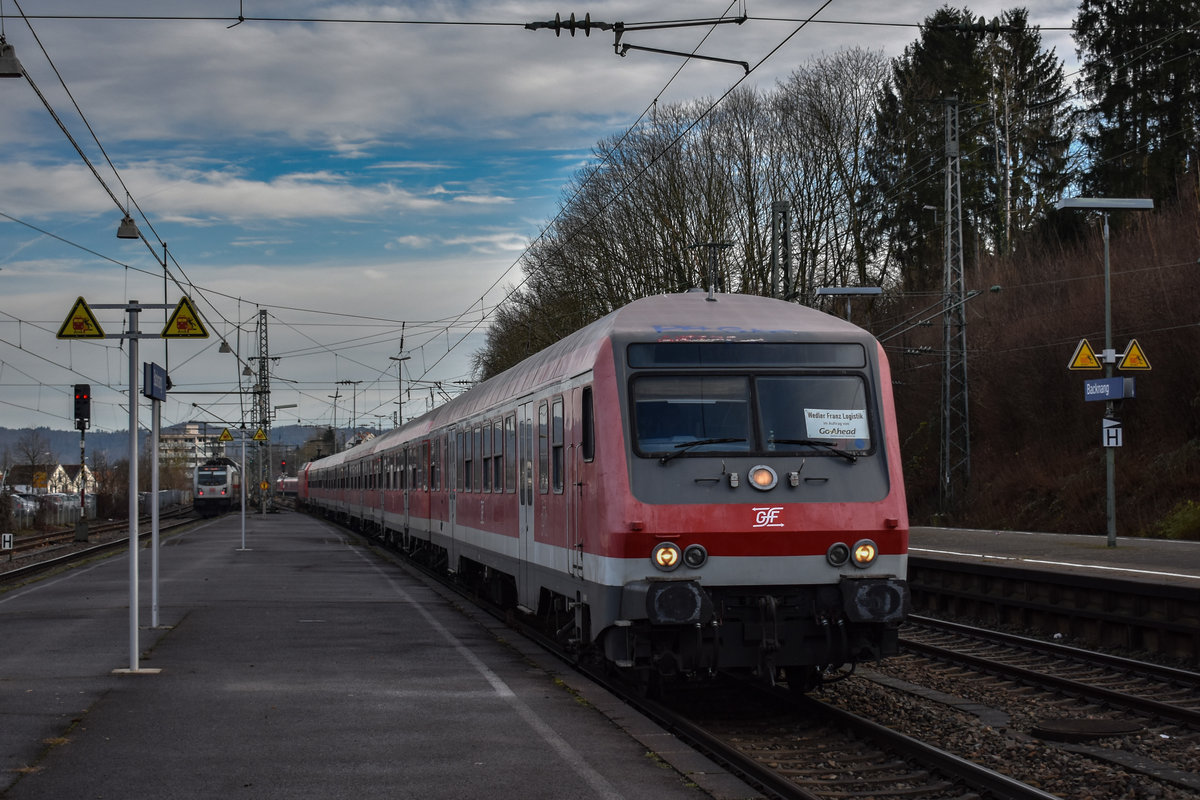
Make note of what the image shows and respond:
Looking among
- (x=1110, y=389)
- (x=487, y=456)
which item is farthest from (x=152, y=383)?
(x=1110, y=389)

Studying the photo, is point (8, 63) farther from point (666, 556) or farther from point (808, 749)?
point (808, 749)

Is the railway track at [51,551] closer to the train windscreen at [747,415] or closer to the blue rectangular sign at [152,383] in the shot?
the blue rectangular sign at [152,383]

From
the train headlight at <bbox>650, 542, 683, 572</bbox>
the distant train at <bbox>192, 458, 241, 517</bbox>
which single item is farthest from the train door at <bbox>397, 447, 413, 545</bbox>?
the distant train at <bbox>192, 458, 241, 517</bbox>

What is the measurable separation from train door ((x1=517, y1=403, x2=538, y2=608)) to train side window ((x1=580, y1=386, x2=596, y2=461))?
2.84 m

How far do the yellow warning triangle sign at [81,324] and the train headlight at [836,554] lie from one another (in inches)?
268

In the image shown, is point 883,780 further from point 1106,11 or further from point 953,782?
point 1106,11

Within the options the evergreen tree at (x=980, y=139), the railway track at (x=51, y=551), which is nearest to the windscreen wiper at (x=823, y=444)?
the railway track at (x=51, y=551)

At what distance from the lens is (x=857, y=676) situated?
1227 centimetres

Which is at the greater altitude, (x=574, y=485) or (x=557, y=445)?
(x=557, y=445)

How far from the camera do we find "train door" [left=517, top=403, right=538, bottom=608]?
44.0 feet

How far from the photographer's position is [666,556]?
31.0 ft

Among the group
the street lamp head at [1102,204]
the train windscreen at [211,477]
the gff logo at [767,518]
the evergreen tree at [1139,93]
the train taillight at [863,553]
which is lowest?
the train taillight at [863,553]

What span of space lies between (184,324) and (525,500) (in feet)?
12.3

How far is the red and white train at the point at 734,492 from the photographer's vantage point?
9.46m
